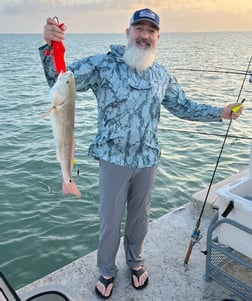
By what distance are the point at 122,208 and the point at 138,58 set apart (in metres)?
1.19

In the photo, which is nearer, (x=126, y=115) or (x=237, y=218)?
(x=126, y=115)

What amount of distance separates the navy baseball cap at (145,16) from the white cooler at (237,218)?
1.42 metres

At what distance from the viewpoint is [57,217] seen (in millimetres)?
5895

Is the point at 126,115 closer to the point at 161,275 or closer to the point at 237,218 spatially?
the point at 237,218

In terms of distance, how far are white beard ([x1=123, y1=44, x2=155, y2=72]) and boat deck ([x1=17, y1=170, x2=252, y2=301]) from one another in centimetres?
185

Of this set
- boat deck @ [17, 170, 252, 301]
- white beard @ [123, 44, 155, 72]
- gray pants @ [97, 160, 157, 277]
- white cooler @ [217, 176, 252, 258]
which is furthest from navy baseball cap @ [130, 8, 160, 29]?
boat deck @ [17, 170, 252, 301]

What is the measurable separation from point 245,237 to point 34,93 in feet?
48.9

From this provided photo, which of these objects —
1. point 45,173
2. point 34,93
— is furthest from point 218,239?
point 34,93

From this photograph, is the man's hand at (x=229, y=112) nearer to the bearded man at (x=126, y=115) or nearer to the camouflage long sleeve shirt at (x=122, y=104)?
the bearded man at (x=126, y=115)

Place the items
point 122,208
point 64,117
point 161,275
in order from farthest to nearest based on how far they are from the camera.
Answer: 1. point 161,275
2. point 122,208
3. point 64,117

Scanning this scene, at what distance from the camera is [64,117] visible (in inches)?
94.0

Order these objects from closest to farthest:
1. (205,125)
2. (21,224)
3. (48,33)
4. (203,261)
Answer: (48,33) < (203,261) < (21,224) < (205,125)

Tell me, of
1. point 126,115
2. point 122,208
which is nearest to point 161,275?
point 122,208

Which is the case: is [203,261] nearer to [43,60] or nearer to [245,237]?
[245,237]
